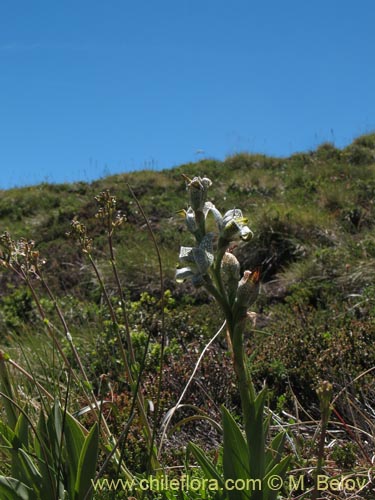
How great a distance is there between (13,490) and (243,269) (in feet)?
20.2

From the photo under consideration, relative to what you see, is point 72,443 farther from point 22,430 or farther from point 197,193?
point 197,193

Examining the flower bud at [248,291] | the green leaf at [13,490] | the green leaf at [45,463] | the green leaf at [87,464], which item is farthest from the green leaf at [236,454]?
the green leaf at [13,490]

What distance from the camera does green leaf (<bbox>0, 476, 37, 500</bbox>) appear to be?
1.82 m

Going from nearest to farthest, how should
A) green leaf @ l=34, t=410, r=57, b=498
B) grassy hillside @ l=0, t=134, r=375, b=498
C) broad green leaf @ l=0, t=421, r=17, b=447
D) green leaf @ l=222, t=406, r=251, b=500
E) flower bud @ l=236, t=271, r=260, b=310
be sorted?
flower bud @ l=236, t=271, r=260, b=310, green leaf @ l=222, t=406, r=251, b=500, green leaf @ l=34, t=410, r=57, b=498, broad green leaf @ l=0, t=421, r=17, b=447, grassy hillside @ l=0, t=134, r=375, b=498

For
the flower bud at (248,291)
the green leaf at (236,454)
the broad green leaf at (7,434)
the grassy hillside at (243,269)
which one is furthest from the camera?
the grassy hillside at (243,269)

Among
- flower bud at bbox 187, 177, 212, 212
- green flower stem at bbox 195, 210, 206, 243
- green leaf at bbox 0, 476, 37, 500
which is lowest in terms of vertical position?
green leaf at bbox 0, 476, 37, 500

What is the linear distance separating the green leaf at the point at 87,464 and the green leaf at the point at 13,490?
154mm

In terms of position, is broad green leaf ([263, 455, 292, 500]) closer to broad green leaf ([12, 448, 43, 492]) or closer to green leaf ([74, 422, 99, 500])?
green leaf ([74, 422, 99, 500])

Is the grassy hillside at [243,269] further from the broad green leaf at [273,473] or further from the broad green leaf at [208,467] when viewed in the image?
the broad green leaf at [273,473]

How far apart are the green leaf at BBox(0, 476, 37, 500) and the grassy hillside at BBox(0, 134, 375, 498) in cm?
48

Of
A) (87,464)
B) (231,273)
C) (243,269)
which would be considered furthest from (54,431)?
(243,269)

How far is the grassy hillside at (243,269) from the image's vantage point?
3.82 metres

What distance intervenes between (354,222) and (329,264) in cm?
212

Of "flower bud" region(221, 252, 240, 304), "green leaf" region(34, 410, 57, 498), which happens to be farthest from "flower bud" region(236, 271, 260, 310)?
→ "green leaf" region(34, 410, 57, 498)
